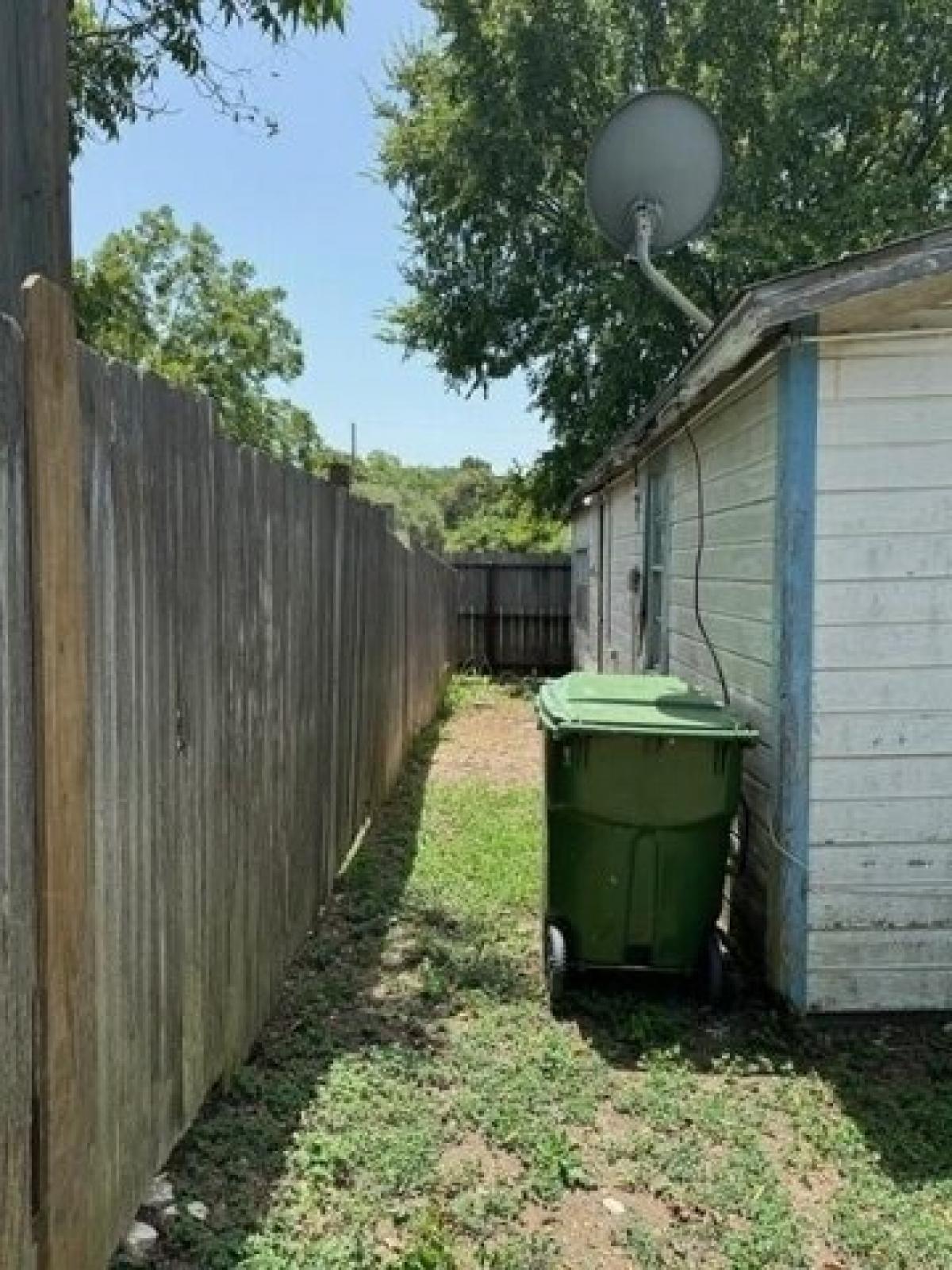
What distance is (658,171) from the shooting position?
616 cm

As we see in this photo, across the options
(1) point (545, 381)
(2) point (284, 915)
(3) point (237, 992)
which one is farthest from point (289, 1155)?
(1) point (545, 381)

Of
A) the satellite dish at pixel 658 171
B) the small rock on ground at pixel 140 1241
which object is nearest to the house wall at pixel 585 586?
the satellite dish at pixel 658 171

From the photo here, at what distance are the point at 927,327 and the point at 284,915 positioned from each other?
3.27 meters

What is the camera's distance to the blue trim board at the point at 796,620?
4.20 meters

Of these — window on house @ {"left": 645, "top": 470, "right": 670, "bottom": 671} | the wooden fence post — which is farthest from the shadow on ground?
window on house @ {"left": 645, "top": 470, "right": 670, "bottom": 671}

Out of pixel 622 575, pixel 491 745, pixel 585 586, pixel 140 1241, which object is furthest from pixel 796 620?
pixel 585 586

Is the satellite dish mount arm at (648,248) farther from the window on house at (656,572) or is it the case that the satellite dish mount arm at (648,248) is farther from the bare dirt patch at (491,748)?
the bare dirt patch at (491,748)

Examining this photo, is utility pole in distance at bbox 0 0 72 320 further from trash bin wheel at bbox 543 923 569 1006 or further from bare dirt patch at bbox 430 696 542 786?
bare dirt patch at bbox 430 696 542 786

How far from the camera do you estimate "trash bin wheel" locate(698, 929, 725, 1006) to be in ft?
14.7

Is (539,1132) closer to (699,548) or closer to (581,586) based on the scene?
(699,548)

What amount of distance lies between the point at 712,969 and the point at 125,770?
2.87 metres

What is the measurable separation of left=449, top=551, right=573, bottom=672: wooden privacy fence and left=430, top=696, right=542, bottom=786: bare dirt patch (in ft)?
15.5

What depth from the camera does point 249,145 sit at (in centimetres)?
659

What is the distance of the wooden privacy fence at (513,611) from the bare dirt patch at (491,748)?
4739 mm
